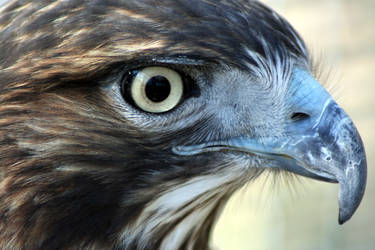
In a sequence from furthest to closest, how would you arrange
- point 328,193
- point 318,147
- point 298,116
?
1. point 328,193
2. point 298,116
3. point 318,147

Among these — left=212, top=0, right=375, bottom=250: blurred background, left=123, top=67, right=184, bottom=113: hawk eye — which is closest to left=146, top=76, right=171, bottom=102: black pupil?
left=123, top=67, right=184, bottom=113: hawk eye

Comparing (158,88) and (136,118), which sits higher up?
(158,88)

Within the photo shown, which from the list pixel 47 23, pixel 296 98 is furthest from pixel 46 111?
pixel 296 98

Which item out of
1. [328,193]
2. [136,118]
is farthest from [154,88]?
[328,193]

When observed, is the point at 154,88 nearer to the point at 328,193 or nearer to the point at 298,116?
the point at 298,116

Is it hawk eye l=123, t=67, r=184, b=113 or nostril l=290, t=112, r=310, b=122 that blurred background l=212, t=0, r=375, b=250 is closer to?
nostril l=290, t=112, r=310, b=122

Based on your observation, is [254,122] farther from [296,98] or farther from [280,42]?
[280,42]
